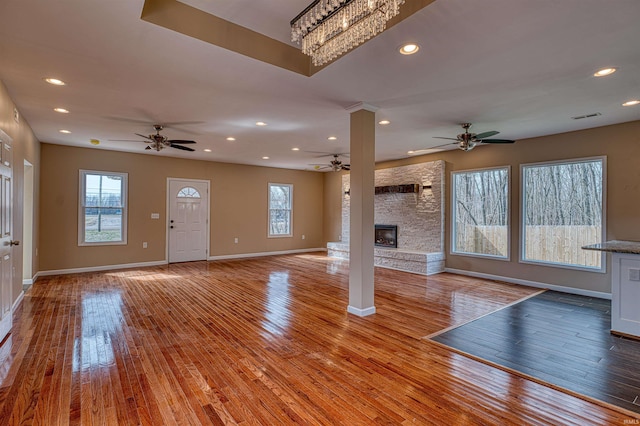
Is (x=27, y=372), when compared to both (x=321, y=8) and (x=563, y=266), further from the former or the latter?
(x=563, y=266)

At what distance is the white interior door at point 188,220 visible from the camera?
7871 mm

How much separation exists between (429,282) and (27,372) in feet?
18.3

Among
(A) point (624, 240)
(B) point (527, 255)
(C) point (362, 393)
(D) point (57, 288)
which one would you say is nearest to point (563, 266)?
(B) point (527, 255)

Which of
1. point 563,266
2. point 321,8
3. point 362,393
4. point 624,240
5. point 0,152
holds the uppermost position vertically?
point 321,8

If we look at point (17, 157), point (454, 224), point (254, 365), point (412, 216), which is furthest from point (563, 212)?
point (17, 157)

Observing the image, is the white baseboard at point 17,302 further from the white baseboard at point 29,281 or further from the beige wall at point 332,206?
the beige wall at point 332,206

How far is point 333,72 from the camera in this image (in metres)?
3.03

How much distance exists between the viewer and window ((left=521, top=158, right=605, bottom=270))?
502 cm

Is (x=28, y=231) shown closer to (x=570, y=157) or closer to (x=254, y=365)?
(x=254, y=365)

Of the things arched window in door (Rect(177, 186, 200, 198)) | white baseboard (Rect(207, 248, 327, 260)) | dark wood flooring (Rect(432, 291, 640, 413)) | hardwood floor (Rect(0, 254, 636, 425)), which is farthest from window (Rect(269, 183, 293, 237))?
dark wood flooring (Rect(432, 291, 640, 413))

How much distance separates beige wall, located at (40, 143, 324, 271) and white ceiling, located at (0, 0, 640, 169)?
1.57 meters

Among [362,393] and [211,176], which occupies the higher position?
[211,176]

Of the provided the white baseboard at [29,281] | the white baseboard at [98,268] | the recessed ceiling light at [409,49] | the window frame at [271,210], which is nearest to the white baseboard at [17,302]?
the white baseboard at [29,281]

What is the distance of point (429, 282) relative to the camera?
5.89 metres
